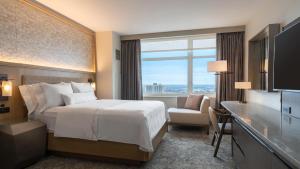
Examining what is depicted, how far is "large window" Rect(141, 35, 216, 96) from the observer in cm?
504

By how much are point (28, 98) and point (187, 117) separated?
3.21 metres

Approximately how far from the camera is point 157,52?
5.45 metres

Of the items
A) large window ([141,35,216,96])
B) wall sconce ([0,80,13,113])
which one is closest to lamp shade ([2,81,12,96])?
wall sconce ([0,80,13,113])

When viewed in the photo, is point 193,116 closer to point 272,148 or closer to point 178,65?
point 178,65

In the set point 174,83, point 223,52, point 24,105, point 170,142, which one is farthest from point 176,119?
point 24,105

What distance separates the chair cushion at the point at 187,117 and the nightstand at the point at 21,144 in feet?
8.86

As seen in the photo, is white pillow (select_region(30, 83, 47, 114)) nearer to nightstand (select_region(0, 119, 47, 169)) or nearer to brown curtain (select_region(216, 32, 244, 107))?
nightstand (select_region(0, 119, 47, 169))

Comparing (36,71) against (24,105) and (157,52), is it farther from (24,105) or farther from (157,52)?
(157,52)

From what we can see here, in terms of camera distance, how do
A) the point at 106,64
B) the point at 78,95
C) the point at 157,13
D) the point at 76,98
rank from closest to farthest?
the point at 76,98 < the point at 78,95 < the point at 157,13 < the point at 106,64

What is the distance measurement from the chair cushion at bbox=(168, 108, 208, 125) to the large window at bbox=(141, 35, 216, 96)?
129 cm

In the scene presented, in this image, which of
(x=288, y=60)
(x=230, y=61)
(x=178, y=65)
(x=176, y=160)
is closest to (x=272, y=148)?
(x=288, y=60)

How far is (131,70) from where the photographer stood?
17.5 ft

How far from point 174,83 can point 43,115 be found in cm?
366

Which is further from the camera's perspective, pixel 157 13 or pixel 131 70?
pixel 131 70
